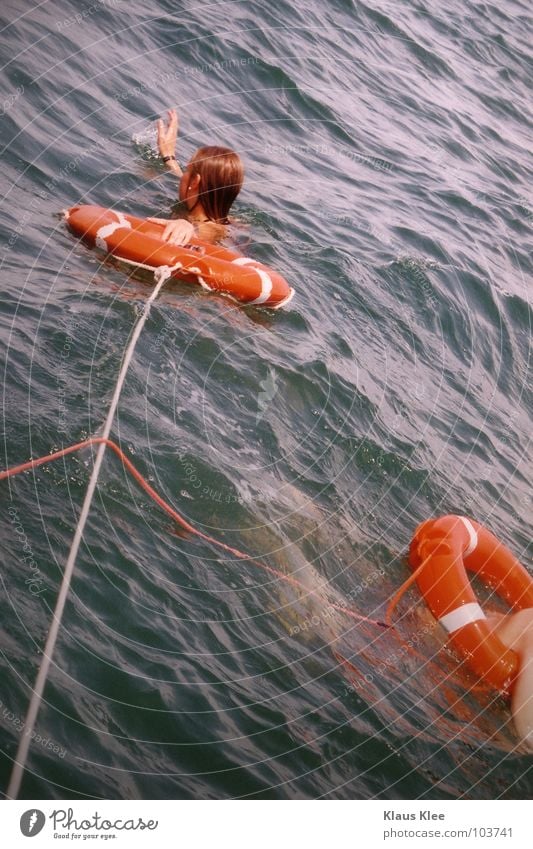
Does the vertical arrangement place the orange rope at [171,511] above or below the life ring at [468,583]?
below

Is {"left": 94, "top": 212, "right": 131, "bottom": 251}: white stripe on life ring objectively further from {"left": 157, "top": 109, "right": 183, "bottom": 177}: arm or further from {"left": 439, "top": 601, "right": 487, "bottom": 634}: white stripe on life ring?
{"left": 439, "top": 601, "right": 487, "bottom": 634}: white stripe on life ring

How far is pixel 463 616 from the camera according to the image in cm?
392

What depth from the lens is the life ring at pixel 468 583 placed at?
3.84 meters

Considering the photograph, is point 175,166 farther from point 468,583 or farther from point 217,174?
point 468,583

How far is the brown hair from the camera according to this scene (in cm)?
533

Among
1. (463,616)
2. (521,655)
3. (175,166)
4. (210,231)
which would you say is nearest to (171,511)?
(463,616)

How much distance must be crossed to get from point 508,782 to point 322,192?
499 centimetres

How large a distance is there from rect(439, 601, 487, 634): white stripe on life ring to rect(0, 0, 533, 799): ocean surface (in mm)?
108

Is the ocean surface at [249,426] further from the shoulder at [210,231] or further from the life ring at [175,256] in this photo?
the shoulder at [210,231]

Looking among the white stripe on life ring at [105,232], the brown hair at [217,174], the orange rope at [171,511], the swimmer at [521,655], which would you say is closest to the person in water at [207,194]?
the brown hair at [217,174]

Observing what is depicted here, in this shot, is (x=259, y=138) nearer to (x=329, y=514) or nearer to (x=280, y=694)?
(x=329, y=514)

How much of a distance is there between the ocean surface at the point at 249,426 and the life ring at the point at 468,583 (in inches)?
4.4

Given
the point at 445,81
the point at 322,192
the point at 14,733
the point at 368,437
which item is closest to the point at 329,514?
the point at 368,437

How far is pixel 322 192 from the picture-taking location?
7.16m
